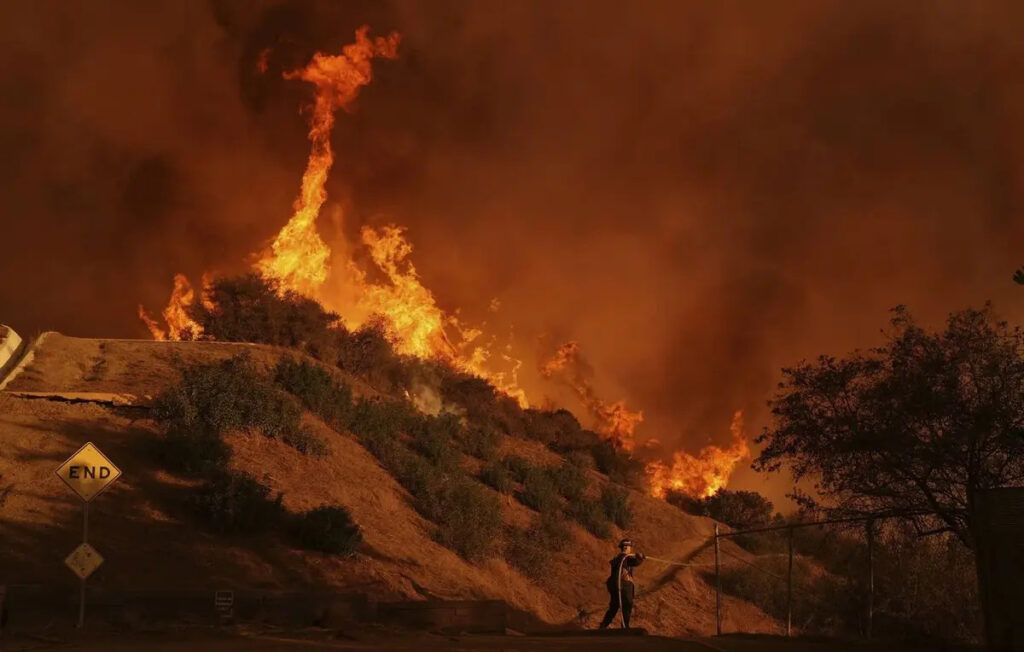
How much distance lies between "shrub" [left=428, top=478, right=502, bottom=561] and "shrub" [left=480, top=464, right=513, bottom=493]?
2.00m

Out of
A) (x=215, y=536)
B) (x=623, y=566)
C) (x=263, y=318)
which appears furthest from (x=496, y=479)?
(x=623, y=566)

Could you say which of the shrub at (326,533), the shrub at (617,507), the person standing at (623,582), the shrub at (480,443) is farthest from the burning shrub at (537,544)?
the person standing at (623,582)

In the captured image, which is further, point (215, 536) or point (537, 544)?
point (537, 544)

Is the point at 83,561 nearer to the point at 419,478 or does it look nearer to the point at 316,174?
the point at 419,478

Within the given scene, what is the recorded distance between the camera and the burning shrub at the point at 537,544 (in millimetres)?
29797

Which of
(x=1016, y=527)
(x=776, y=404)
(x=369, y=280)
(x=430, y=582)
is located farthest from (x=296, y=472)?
(x=369, y=280)

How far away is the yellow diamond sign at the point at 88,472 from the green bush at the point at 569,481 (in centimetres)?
2150

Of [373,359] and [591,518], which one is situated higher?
[373,359]

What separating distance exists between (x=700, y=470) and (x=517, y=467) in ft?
54.5

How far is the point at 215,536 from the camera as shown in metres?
22.8

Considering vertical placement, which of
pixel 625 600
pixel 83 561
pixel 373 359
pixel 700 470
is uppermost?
pixel 373 359

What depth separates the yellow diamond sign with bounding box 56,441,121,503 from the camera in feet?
56.3

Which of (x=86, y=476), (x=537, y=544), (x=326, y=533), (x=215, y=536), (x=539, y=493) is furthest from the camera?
(x=539, y=493)

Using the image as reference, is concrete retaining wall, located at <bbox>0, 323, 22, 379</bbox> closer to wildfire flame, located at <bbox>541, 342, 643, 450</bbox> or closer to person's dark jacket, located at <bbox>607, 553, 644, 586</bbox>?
person's dark jacket, located at <bbox>607, 553, 644, 586</bbox>
